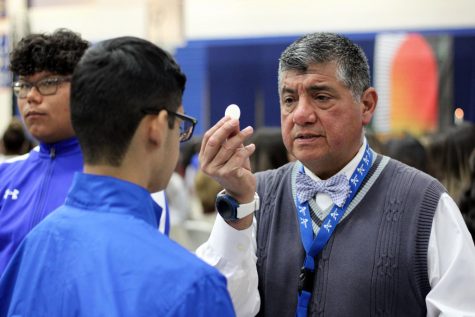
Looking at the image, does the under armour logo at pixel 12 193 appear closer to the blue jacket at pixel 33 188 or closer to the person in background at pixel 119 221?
the blue jacket at pixel 33 188

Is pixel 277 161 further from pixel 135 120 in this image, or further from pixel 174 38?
pixel 174 38

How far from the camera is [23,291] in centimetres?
119

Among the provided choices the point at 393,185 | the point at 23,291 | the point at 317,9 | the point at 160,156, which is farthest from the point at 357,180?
the point at 317,9

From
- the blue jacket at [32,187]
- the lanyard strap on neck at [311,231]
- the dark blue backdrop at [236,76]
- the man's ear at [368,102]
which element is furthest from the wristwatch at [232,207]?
the dark blue backdrop at [236,76]

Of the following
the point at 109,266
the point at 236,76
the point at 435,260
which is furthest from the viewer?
the point at 236,76

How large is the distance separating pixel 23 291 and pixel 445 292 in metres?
0.94

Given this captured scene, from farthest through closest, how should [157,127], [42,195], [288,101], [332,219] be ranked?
[42,195] → [288,101] → [332,219] → [157,127]

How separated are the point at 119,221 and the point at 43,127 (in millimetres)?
1032

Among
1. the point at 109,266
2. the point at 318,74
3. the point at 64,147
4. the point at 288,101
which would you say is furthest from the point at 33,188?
the point at 109,266

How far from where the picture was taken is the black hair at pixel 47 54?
2.05 meters

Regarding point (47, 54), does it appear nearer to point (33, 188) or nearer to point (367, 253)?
point (33, 188)

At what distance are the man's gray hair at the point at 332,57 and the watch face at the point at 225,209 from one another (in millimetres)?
413

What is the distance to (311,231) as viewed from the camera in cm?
173

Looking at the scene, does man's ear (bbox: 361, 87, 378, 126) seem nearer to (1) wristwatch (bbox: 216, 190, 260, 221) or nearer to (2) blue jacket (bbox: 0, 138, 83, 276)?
(1) wristwatch (bbox: 216, 190, 260, 221)
